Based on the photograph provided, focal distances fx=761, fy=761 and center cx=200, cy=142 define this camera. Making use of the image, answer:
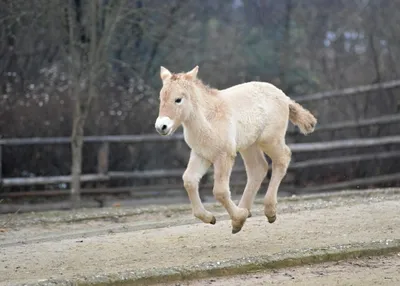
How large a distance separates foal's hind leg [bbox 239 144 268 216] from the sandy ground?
31 centimetres

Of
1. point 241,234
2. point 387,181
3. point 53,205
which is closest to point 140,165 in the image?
point 53,205

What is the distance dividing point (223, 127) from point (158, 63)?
888 centimetres

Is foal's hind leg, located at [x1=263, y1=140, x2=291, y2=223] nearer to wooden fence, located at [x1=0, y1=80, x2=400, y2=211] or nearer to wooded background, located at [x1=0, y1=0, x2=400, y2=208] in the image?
wooded background, located at [x1=0, y1=0, x2=400, y2=208]

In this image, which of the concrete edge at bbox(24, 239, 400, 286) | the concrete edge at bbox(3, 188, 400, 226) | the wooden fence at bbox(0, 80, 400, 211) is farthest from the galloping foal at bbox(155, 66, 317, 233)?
the wooden fence at bbox(0, 80, 400, 211)

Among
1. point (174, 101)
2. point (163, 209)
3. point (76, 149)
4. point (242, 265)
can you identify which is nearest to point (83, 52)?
point (76, 149)

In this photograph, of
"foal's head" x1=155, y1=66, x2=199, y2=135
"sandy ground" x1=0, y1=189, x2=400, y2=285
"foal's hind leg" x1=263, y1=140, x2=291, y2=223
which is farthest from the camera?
"foal's hind leg" x1=263, y1=140, x2=291, y2=223

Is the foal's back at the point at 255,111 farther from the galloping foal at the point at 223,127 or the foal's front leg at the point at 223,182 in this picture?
the foal's front leg at the point at 223,182

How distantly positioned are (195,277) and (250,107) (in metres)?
1.57

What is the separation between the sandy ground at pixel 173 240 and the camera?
5.53 meters

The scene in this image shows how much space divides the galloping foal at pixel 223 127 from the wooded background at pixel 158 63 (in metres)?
4.84

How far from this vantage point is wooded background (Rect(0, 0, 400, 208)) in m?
11.4

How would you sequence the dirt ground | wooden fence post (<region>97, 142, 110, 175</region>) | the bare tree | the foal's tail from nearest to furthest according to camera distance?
the dirt ground → the foal's tail → the bare tree → wooden fence post (<region>97, 142, 110, 175</region>)

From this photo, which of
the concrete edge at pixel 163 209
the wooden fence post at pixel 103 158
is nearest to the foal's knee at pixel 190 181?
the concrete edge at pixel 163 209

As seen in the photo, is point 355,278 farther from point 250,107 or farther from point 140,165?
point 140,165
